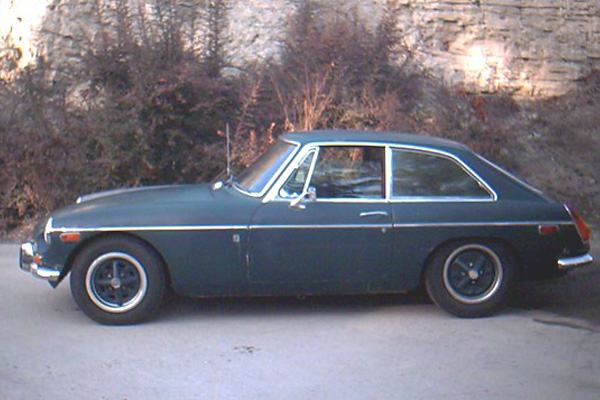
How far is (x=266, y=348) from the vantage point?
6.36 metres

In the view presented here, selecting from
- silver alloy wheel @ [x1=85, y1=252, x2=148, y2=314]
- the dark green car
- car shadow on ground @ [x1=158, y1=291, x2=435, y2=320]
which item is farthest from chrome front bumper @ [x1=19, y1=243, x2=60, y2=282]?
car shadow on ground @ [x1=158, y1=291, x2=435, y2=320]

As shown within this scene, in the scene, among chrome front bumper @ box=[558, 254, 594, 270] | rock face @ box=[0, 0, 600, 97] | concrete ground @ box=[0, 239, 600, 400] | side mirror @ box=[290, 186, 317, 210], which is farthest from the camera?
rock face @ box=[0, 0, 600, 97]

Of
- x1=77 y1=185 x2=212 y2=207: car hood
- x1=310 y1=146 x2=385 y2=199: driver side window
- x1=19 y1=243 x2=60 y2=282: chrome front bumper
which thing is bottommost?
x1=19 y1=243 x2=60 y2=282: chrome front bumper

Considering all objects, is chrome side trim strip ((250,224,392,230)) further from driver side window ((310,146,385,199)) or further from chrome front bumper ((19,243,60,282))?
chrome front bumper ((19,243,60,282))

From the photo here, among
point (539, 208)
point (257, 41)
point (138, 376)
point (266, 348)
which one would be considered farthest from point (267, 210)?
point (257, 41)

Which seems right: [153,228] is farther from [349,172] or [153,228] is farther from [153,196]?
[349,172]

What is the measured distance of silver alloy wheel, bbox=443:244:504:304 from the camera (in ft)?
23.2

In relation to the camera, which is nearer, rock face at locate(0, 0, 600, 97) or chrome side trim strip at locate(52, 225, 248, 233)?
chrome side trim strip at locate(52, 225, 248, 233)

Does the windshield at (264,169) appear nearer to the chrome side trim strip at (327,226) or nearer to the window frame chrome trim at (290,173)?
the window frame chrome trim at (290,173)

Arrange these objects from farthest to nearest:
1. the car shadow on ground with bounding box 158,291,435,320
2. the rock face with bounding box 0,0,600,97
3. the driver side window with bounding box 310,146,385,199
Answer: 1. the rock face with bounding box 0,0,600,97
2. the car shadow on ground with bounding box 158,291,435,320
3. the driver side window with bounding box 310,146,385,199

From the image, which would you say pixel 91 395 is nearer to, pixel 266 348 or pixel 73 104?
pixel 266 348

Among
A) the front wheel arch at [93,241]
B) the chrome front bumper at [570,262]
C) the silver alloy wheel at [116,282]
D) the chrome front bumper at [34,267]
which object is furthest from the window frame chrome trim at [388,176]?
the chrome front bumper at [34,267]

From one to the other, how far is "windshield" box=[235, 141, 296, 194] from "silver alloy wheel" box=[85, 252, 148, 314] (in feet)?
3.59

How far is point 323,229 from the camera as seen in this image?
6828 mm
